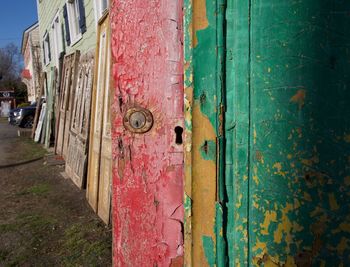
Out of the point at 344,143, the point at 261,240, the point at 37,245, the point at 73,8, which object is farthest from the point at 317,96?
the point at 73,8

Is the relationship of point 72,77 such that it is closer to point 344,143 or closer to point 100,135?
point 100,135

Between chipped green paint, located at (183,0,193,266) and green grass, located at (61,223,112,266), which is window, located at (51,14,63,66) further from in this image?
chipped green paint, located at (183,0,193,266)

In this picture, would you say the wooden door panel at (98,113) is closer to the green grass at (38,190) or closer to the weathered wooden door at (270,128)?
the green grass at (38,190)

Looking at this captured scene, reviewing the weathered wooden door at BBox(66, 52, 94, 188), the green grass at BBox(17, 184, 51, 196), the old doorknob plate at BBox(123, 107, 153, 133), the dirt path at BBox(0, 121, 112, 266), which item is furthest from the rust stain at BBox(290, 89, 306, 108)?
the green grass at BBox(17, 184, 51, 196)

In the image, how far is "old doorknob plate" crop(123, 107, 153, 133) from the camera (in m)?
1.14

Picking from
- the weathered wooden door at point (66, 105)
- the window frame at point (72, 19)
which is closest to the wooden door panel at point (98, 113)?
the weathered wooden door at point (66, 105)

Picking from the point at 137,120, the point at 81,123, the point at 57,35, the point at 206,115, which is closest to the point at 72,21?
the point at 57,35

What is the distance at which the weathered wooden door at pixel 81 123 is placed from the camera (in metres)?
5.40

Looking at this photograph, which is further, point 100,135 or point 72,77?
point 72,77

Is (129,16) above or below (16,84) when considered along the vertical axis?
below

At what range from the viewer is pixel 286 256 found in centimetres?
102

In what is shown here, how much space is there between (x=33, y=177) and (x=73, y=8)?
450 centimetres

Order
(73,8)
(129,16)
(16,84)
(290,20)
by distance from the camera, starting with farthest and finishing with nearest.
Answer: (16,84) → (73,8) → (129,16) → (290,20)

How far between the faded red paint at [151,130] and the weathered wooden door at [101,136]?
2.71 meters
